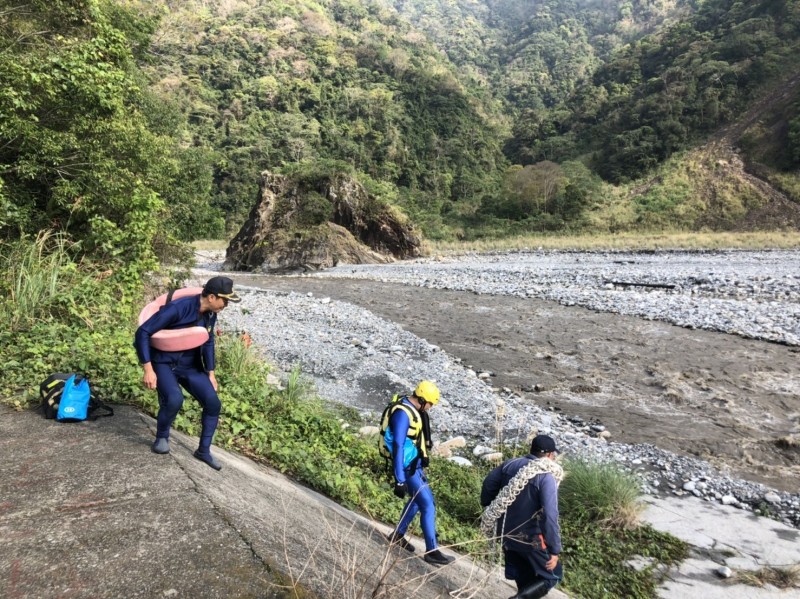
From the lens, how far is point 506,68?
13512 cm

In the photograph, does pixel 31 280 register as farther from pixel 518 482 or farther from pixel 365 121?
pixel 365 121

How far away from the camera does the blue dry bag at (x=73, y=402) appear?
402cm


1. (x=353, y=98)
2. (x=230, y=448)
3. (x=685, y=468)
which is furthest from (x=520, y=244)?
(x=353, y=98)

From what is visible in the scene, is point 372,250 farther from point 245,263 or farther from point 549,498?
point 549,498

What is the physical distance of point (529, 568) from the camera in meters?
3.52

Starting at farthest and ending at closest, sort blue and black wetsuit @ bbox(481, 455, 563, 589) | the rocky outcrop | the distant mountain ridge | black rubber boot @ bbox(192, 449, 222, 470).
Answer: the distant mountain ridge
the rocky outcrop
black rubber boot @ bbox(192, 449, 222, 470)
blue and black wetsuit @ bbox(481, 455, 563, 589)

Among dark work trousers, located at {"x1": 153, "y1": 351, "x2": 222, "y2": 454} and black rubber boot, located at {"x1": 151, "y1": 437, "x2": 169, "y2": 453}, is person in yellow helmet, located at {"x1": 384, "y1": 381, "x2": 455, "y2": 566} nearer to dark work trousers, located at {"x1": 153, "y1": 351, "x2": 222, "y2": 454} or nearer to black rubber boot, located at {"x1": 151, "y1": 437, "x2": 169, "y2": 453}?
dark work trousers, located at {"x1": 153, "y1": 351, "x2": 222, "y2": 454}

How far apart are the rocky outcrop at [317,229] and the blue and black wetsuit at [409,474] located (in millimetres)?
29233

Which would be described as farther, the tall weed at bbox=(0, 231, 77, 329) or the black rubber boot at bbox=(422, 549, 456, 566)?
the tall weed at bbox=(0, 231, 77, 329)

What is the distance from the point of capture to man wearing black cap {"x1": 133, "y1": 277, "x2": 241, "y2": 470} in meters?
3.48

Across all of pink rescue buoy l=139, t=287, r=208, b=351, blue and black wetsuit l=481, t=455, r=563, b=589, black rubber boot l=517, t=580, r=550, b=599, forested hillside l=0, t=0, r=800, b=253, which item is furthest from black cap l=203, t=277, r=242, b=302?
forested hillside l=0, t=0, r=800, b=253

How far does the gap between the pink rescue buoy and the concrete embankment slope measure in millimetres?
864

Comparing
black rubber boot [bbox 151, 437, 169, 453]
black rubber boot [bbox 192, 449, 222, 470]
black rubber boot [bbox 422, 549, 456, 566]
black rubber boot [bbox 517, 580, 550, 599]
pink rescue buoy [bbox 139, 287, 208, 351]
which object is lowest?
black rubber boot [bbox 517, 580, 550, 599]

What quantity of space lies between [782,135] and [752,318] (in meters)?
45.9
